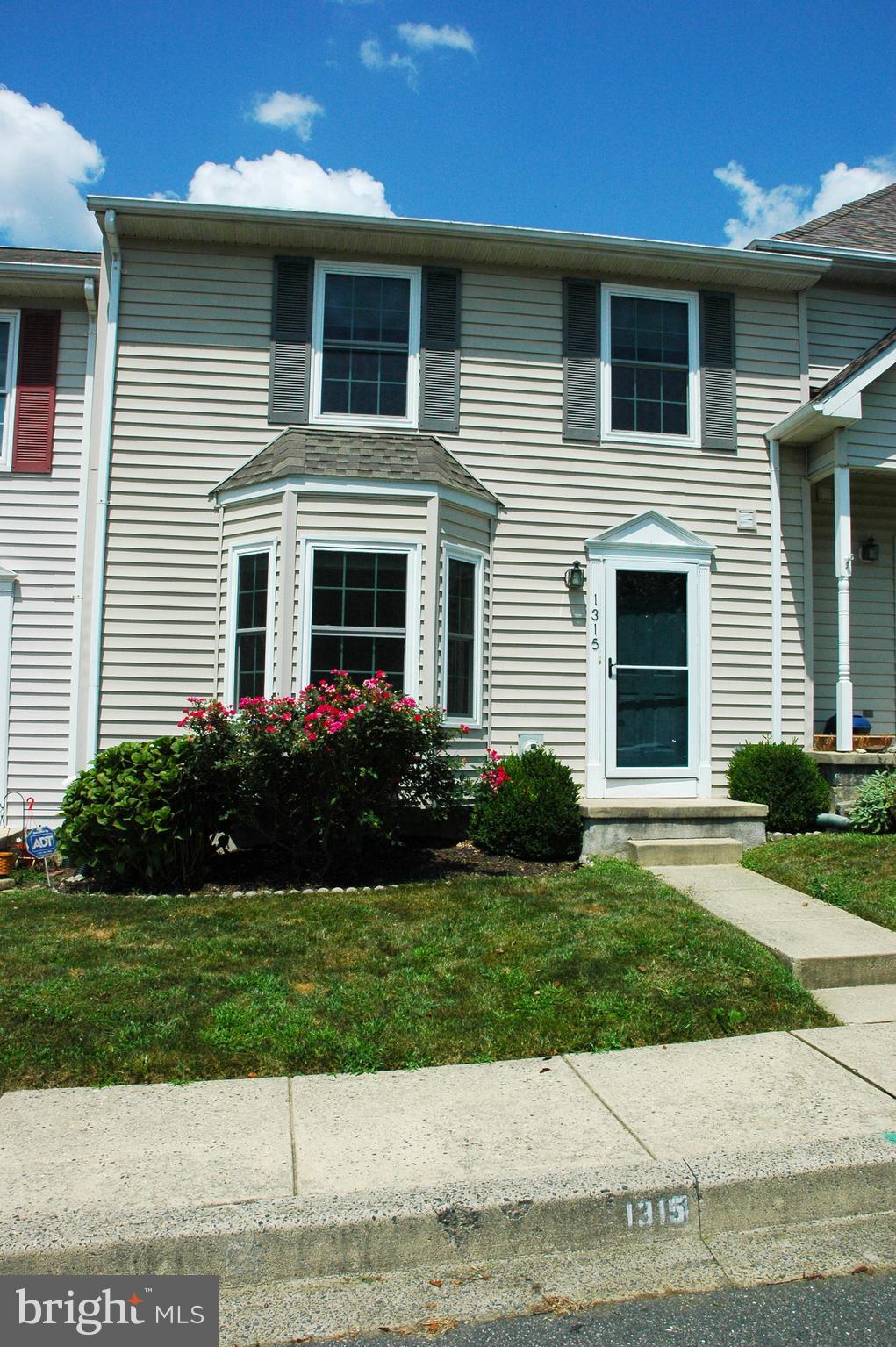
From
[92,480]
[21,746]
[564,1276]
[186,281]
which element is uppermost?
[186,281]

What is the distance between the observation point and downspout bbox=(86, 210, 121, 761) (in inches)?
355

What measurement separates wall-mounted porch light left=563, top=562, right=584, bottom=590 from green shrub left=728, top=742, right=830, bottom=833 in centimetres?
230

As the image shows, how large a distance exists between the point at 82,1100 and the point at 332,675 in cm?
470

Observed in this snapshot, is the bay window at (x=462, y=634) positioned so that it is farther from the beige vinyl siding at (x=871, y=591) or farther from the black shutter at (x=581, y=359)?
the beige vinyl siding at (x=871, y=591)

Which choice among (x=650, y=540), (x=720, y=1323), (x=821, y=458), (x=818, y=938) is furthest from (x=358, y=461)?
(x=720, y=1323)

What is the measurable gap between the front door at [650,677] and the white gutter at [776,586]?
86cm

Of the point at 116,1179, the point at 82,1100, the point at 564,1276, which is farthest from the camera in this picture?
the point at 82,1100

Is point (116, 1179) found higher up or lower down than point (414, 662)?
lower down

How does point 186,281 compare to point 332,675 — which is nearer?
point 332,675

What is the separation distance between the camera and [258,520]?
881cm

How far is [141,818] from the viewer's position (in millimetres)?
7207

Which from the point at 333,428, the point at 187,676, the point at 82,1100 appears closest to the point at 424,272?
the point at 333,428

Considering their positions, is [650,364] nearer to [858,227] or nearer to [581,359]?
[581,359]

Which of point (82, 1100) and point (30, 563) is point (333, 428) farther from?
point (82, 1100)
